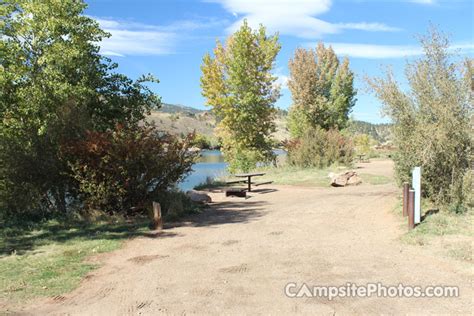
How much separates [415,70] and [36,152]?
31.1ft

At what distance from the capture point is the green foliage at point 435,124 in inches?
360

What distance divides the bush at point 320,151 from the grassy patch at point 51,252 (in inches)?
640

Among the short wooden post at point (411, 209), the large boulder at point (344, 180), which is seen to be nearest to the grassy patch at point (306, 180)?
the large boulder at point (344, 180)

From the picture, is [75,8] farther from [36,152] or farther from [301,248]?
[301,248]

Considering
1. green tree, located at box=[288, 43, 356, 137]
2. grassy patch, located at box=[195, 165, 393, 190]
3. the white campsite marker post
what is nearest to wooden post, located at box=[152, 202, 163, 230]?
the white campsite marker post

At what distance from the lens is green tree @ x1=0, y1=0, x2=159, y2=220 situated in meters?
10.7

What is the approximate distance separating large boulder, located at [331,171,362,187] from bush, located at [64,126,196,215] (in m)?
7.91

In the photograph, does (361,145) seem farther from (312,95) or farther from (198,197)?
(198,197)

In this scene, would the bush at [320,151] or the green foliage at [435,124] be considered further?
the bush at [320,151]

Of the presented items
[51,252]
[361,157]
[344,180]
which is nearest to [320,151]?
[344,180]

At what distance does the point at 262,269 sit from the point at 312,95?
26.6 meters

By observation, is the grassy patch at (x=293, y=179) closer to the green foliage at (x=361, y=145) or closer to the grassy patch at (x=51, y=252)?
the grassy patch at (x=51, y=252)

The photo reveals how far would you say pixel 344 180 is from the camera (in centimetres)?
1736

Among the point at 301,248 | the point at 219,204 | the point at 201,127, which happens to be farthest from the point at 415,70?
the point at 201,127
